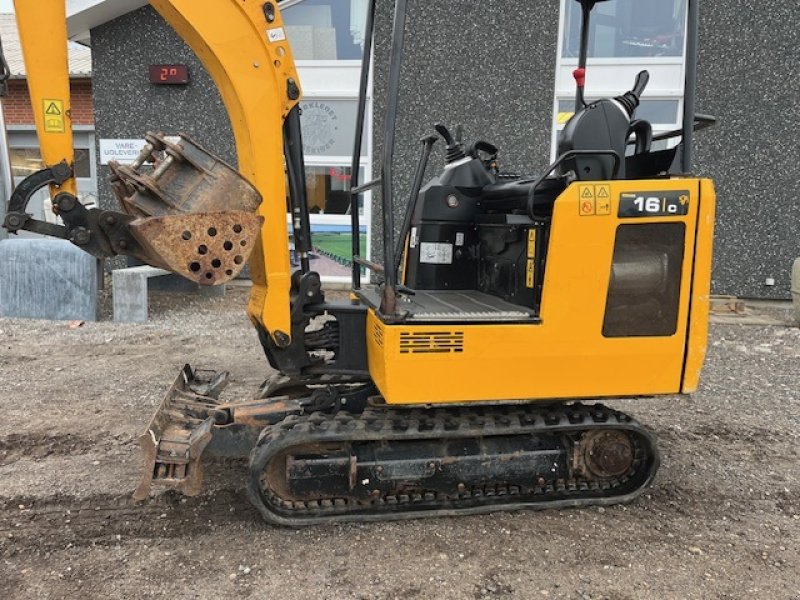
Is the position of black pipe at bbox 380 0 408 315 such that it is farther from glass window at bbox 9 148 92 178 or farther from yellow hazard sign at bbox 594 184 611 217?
glass window at bbox 9 148 92 178

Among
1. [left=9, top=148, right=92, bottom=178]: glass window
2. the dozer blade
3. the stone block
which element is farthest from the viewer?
[left=9, top=148, right=92, bottom=178]: glass window

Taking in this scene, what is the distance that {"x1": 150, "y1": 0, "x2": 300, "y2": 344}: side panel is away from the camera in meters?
2.97

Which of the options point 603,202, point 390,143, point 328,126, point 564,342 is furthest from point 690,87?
point 328,126

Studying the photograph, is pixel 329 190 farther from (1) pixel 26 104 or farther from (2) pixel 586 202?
(1) pixel 26 104

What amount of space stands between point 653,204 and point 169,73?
8715 millimetres

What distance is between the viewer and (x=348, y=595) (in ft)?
8.97

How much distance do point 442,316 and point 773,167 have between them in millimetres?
8341

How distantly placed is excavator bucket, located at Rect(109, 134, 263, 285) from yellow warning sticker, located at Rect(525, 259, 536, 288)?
5.05 ft

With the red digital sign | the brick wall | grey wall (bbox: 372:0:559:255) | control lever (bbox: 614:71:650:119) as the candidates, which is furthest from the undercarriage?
the brick wall

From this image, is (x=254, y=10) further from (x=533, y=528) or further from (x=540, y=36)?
(x=540, y=36)

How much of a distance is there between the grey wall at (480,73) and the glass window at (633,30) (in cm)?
35

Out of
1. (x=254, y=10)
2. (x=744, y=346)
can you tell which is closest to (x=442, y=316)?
(x=254, y=10)

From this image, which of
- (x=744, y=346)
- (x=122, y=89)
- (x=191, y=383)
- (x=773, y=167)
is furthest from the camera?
(x=122, y=89)

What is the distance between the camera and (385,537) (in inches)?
126
